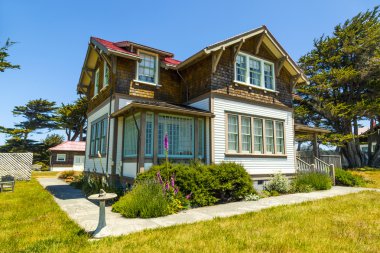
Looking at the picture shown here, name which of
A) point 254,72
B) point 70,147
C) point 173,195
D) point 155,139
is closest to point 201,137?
point 155,139

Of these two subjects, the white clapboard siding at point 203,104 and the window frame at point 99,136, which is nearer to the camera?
the white clapboard siding at point 203,104

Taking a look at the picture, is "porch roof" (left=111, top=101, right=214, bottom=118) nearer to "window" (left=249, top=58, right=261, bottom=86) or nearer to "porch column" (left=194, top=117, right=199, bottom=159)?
"porch column" (left=194, top=117, right=199, bottom=159)

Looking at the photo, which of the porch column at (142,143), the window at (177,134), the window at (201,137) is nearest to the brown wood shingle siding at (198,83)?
the window at (201,137)

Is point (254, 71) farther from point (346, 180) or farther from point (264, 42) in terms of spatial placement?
point (346, 180)

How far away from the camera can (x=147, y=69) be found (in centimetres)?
1262

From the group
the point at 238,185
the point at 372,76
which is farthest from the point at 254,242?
the point at 372,76

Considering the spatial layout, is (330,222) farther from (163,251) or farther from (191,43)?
(191,43)

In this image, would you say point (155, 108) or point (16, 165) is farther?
point (16, 165)

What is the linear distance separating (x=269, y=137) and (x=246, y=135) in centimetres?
176

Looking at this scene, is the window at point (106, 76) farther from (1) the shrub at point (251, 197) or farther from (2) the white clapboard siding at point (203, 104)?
(1) the shrub at point (251, 197)

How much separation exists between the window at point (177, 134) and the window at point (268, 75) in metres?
5.75

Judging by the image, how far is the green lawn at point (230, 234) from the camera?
14.5ft

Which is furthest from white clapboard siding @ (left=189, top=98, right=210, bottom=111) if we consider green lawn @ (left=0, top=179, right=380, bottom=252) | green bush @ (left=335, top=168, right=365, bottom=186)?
green bush @ (left=335, top=168, right=365, bottom=186)

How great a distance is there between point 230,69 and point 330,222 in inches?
331
